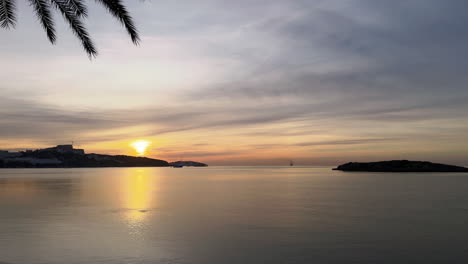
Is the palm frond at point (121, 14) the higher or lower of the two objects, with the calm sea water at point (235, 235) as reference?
higher

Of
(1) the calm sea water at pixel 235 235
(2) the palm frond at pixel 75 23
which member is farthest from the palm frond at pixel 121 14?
(1) the calm sea water at pixel 235 235

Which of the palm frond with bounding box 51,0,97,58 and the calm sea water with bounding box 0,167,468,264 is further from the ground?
the palm frond with bounding box 51,0,97,58

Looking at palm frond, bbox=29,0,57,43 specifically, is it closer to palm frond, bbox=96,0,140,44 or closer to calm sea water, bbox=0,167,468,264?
palm frond, bbox=96,0,140,44

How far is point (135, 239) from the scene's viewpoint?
2183 centimetres

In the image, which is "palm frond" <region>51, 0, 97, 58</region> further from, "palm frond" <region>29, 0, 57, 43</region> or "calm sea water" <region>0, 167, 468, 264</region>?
"calm sea water" <region>0, 167, 468, 264</region>

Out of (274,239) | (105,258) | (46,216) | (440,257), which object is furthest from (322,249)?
(46,216)

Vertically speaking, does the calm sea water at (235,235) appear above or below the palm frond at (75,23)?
below

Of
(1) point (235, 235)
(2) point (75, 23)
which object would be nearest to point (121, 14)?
(2) point (75, 23)

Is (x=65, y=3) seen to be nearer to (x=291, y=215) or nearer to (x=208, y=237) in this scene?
(x=208, y=237)

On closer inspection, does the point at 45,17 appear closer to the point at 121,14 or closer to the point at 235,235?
the point at 121,14

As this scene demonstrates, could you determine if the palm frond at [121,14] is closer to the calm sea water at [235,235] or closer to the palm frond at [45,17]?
the palm frond at [45,17]

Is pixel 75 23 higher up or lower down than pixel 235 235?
higher up

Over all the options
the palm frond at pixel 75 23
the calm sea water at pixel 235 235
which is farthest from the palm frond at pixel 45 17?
the calm sea water at pixel 235 235

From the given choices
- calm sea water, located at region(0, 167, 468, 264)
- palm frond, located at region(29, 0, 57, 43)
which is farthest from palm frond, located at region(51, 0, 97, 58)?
calm sea water, located at region(0, 167, 468, 264)
